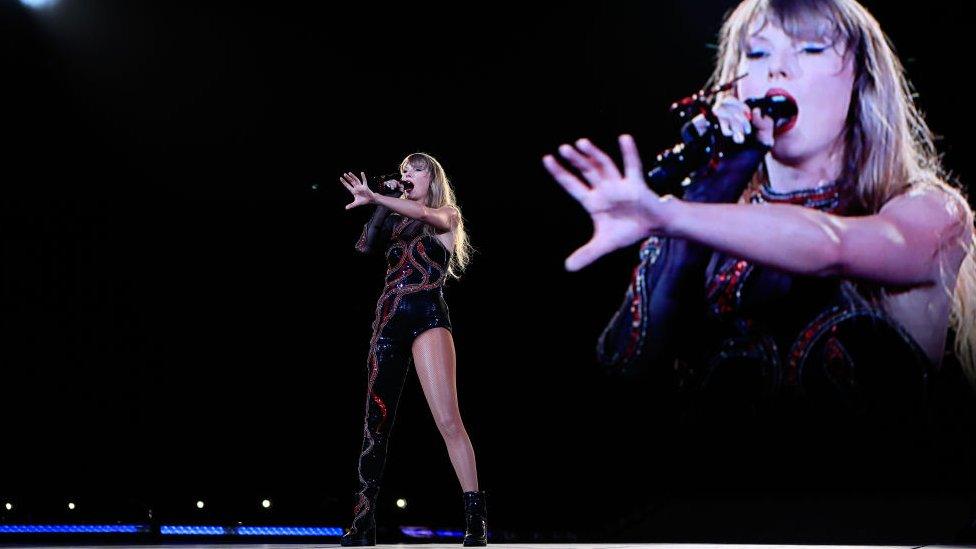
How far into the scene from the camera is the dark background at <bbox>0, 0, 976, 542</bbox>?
4395 mm

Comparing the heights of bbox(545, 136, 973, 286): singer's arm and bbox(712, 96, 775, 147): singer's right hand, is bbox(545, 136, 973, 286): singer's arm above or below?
below

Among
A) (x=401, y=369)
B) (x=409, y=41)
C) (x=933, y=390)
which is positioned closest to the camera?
(x=401, y=369)

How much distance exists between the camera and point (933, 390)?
379 centimetres

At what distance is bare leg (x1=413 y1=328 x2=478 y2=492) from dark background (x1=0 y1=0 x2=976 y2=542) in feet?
4.04

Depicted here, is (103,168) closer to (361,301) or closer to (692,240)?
(361,301)

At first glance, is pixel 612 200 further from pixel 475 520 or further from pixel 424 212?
pixel 475 520

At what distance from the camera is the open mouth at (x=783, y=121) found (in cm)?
394

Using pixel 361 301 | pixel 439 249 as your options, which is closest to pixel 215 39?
pixel 361 301

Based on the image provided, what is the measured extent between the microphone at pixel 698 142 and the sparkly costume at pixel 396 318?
1.24 meters

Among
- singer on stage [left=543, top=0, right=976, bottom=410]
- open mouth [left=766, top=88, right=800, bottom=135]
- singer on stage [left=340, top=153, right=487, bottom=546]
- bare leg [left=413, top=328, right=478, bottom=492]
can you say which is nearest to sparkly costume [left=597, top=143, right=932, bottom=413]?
singer on stage [left=543, top=0, right=976, bottom=410]

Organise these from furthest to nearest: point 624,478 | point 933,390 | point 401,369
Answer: point 624,478, point 933,390, point 401,369

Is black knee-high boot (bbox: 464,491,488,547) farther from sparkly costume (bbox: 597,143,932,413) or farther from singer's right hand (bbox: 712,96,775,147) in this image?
singer's right hand (bbox: 712,96,775,147)

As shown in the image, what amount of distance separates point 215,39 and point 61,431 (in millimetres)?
2096

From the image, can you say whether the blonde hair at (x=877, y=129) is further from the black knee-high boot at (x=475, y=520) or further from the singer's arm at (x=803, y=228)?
the black knee-high boot at (x=475, y=520)
